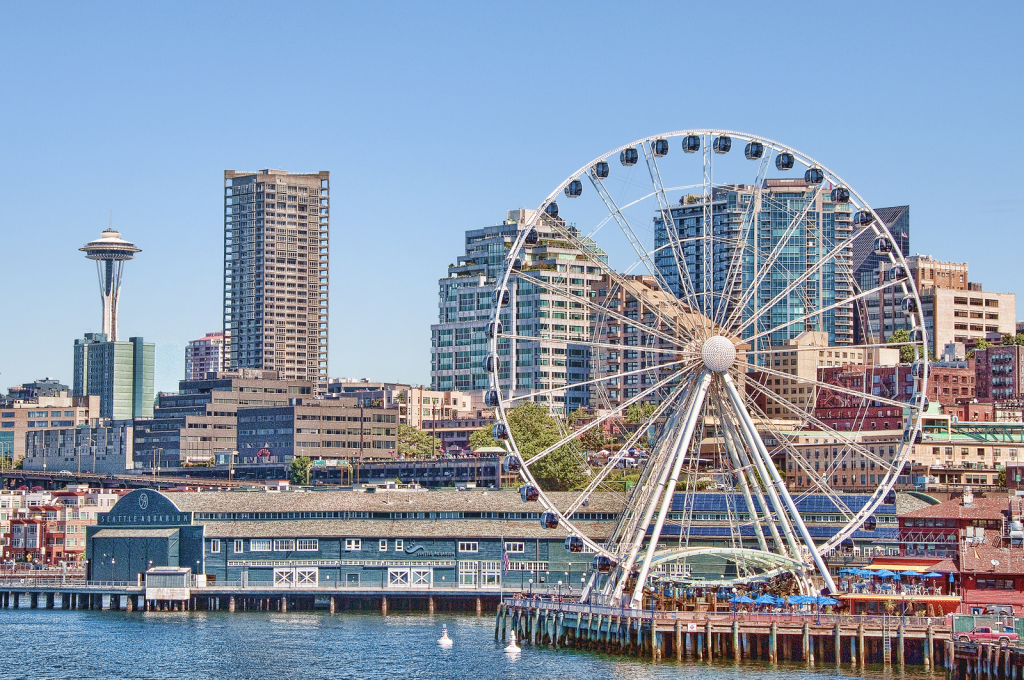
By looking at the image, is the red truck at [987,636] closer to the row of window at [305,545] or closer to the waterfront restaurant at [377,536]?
the waterfront restaurant at [377,536]

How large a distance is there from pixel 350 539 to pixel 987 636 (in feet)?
256

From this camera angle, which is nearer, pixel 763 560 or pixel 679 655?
Answer: pixel 679 655

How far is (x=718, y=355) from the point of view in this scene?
121938 mm

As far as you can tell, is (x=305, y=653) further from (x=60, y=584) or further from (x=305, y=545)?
(x=60, y=584)

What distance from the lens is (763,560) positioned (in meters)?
126

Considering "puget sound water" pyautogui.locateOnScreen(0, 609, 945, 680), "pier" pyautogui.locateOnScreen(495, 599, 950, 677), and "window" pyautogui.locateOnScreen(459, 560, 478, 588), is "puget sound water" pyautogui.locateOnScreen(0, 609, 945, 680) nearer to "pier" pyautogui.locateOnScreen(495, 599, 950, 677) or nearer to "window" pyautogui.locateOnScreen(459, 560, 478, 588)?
"pier" pyautogui.locateOnScreen(495, 599, 950, 677)

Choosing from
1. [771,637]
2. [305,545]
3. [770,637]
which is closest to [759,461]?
[770,637]

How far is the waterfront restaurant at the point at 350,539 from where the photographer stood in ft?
551

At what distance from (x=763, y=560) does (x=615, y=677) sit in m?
19.9

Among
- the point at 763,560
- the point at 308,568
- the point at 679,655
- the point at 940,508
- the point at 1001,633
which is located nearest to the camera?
the point at 1001,633

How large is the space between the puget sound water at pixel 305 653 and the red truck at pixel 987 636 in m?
3.53

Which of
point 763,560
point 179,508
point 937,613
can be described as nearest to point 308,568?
point 179,508

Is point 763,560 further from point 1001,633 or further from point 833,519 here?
point 833,519

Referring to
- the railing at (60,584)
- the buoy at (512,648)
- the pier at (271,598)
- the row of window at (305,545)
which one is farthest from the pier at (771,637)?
the railing at (60,584)
